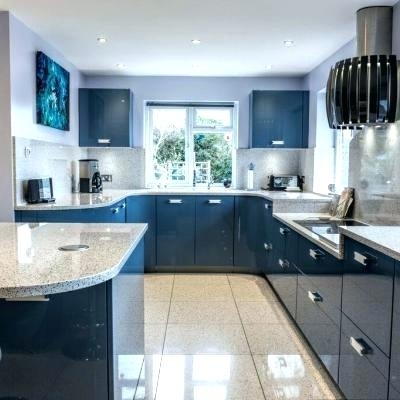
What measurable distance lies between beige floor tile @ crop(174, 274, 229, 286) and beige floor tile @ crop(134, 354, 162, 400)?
1.77m

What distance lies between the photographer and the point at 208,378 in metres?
2.65

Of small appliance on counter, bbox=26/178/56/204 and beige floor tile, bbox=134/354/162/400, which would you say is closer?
beige floor tile, bbox=134/354/162/400

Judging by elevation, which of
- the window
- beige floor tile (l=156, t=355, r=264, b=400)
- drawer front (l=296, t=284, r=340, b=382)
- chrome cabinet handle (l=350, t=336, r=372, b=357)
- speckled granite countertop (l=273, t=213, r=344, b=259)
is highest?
the window

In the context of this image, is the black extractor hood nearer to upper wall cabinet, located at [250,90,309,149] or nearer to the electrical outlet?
upper wall cabinet, located at [250,90,309,149]

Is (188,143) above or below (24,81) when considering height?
below

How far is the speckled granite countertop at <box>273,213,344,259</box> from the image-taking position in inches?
95.7

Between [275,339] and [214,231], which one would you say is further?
[214,231]

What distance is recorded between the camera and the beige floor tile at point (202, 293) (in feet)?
13.6

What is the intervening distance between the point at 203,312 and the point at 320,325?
1.26 metres

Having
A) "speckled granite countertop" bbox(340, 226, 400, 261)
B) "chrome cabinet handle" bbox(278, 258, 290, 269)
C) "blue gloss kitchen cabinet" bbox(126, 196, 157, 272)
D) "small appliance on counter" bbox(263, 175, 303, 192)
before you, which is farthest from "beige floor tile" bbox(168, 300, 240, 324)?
"small appliance on counter" bbox(263, 175, 303, 192)

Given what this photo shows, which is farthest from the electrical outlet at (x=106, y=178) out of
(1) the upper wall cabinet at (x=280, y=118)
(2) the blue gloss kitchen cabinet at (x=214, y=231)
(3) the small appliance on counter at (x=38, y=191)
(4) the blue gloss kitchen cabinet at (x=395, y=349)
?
(4) the blue gloss kitchen cabinet at (x=395, y=349)

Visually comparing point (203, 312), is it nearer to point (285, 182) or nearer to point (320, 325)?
point (320, 325)

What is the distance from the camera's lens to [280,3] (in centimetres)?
298

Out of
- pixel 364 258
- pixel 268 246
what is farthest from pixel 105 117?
pixel 364 258
